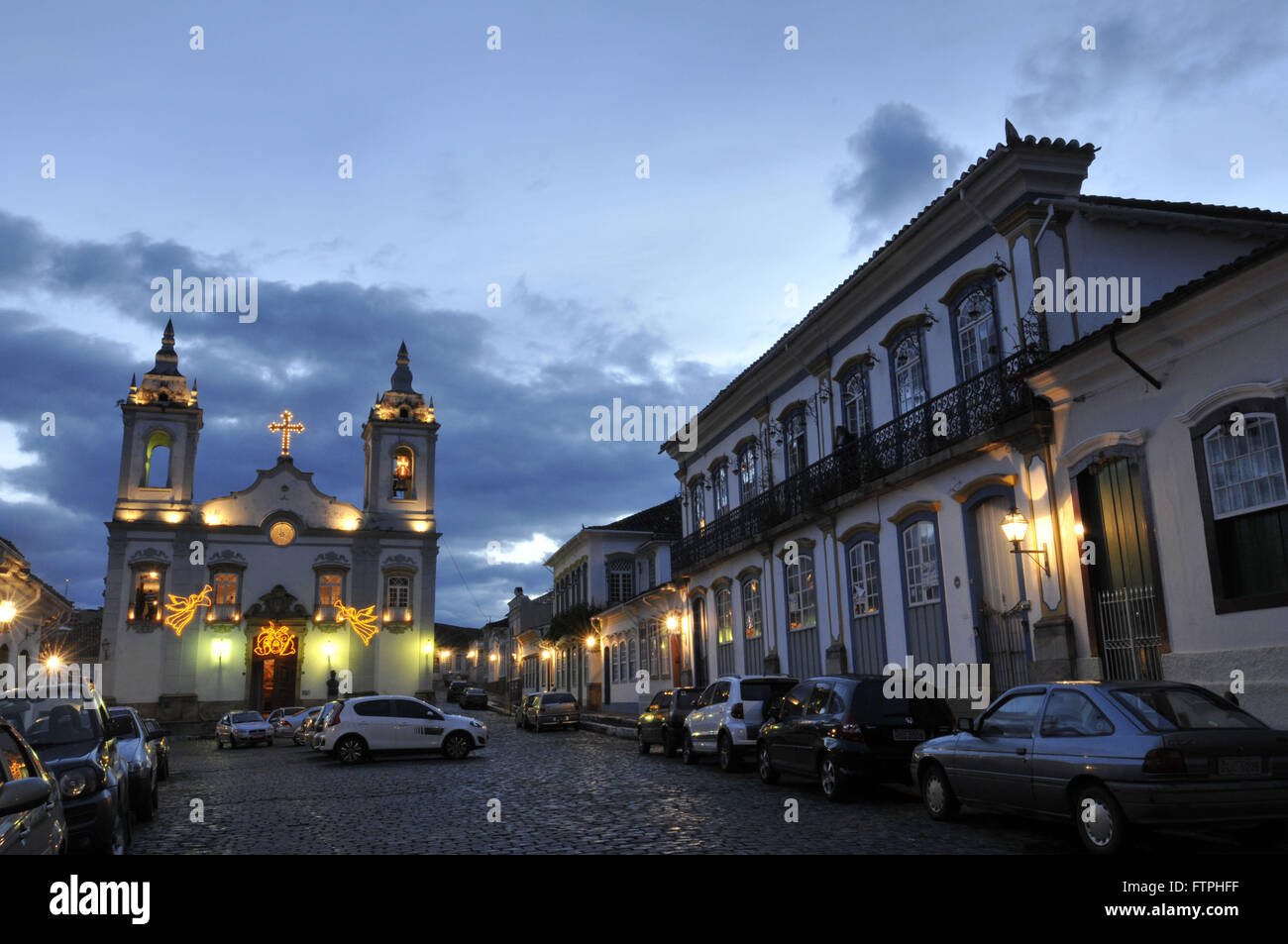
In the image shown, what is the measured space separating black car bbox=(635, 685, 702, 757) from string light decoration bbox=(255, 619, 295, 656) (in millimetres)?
26068

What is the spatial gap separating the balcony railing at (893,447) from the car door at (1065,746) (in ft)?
22.9

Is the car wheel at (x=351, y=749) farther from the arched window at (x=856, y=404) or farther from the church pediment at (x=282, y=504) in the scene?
the church pediment at (x=282, y=504)

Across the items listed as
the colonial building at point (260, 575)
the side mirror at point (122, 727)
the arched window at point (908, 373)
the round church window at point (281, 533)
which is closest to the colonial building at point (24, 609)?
the colonial building at point (260, 575)

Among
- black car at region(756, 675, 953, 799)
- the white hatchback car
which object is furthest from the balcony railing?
the white hatchback car

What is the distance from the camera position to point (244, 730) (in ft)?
101

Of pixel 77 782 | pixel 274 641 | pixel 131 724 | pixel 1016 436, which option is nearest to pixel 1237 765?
pixel 1016 436

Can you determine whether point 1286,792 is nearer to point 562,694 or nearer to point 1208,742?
point 1208,742

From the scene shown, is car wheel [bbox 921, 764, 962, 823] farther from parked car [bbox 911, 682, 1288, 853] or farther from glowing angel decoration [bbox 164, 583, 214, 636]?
glowing angel decoration [bbox 164, 583, 214, 636]

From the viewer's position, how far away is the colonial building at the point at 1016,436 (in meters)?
12.0

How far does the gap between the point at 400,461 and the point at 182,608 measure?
1147 cm

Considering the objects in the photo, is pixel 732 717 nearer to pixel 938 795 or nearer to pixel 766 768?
pixel 766 768

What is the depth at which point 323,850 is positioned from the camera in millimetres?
9125

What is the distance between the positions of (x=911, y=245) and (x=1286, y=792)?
12.8m
